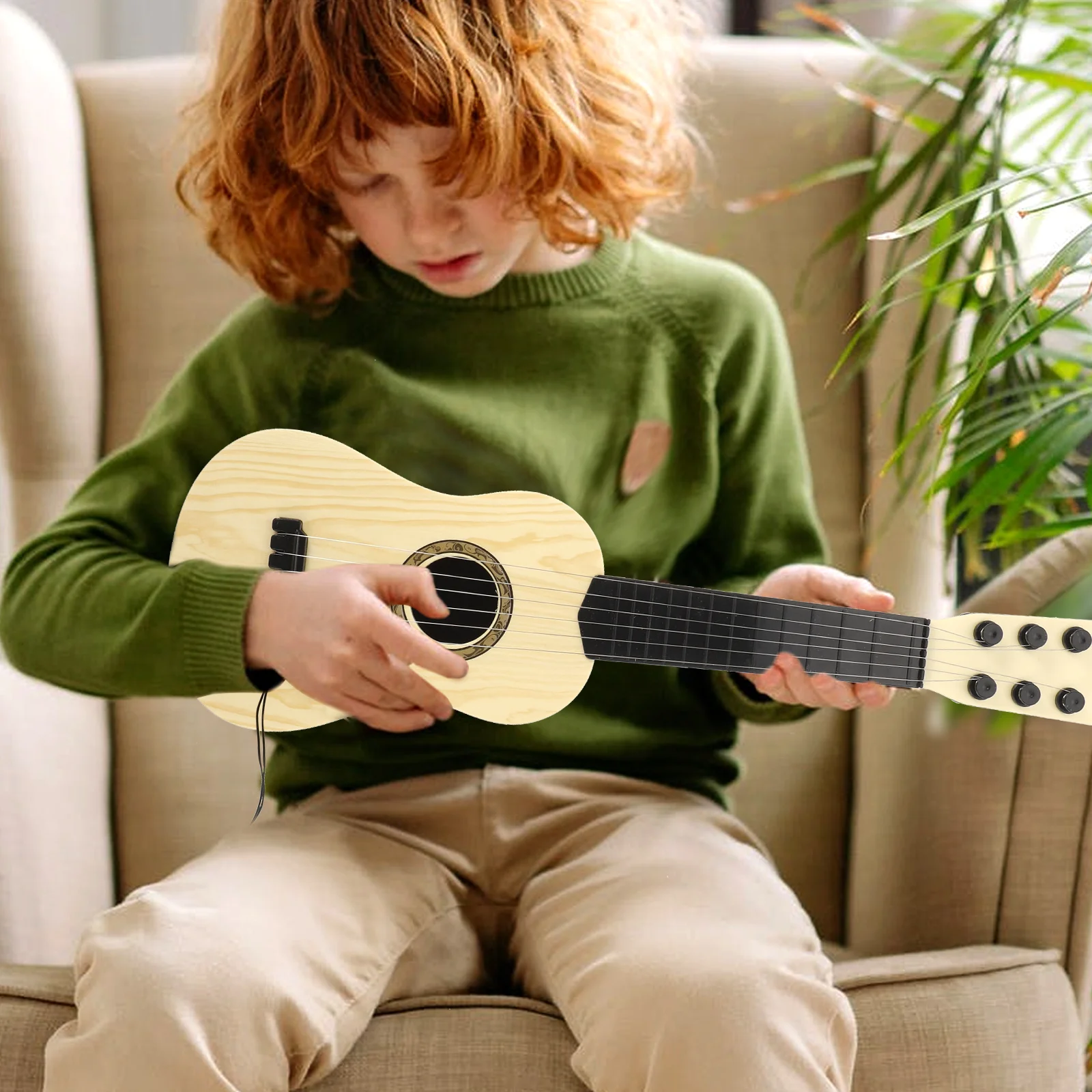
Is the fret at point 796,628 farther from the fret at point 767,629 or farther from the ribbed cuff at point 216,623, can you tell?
the ribbed cuff at point 216,623

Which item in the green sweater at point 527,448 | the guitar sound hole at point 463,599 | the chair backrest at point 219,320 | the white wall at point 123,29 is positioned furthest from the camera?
the white wall at point 123,29

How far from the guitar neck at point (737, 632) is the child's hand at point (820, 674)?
1cm

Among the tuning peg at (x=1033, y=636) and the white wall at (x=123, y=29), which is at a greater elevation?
the white wall at (x=123, y=29)

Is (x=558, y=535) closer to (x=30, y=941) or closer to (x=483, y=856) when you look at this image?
(x=483, y=856)

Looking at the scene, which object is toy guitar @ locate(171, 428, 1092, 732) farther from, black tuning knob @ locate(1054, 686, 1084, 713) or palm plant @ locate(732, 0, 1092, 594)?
palm plant @ locate(732, 0, 1092, 594)

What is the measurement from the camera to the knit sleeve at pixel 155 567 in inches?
32.2

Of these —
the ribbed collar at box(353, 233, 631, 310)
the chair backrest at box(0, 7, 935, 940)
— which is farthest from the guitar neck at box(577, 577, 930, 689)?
the chair backrest at box(0, 7, 935, 940)

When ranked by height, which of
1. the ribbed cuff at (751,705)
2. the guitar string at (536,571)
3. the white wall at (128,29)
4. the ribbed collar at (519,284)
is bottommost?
the ribbed cuff at (751,705)

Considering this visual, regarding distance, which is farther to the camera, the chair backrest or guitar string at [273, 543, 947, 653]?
the chair backrest

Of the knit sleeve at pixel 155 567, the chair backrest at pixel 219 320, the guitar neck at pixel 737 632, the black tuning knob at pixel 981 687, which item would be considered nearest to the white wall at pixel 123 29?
the chair backrest at pixel 219 320

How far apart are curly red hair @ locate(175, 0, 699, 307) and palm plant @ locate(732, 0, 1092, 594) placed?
0.65ft

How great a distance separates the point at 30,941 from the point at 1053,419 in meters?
0.76

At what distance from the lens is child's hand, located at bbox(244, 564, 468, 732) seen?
77 cm

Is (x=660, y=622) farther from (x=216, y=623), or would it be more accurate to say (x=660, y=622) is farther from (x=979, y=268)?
(x=979, y=268)
